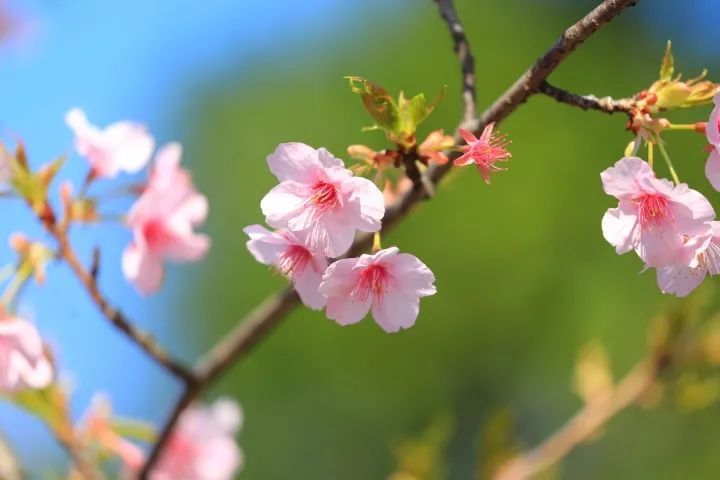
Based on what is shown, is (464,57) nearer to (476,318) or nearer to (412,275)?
(412,275)

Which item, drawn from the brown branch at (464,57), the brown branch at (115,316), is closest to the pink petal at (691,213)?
the brown branch at (464,57)

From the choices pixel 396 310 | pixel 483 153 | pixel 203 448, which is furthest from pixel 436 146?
pixel 203 448

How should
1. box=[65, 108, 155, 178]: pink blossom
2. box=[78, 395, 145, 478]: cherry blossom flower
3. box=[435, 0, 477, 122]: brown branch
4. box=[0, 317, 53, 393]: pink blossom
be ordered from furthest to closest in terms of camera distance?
box=[78, 395, 145, 478]: cherry blossom flower, box=[65, 108, 155, 178]: pink blossom, box=[0, 317, 53, 393]: pink blossom, box=[435, 0, 477, 122]: brown branch

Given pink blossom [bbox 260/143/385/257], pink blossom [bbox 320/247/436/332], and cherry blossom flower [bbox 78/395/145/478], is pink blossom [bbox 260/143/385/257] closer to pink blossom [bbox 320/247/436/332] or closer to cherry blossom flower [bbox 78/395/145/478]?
pink blossom [bbox 320/247/436/332]

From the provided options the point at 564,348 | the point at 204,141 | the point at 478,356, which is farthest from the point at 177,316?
the point at 564,348

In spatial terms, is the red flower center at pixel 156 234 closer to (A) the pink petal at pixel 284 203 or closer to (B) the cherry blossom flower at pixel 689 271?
(A) the pink petal at pixel 284 203

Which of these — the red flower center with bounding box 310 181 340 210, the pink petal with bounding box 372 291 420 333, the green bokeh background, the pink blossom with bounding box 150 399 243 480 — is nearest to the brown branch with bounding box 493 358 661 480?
the pink blossom with bounding box 150 399 243 480
